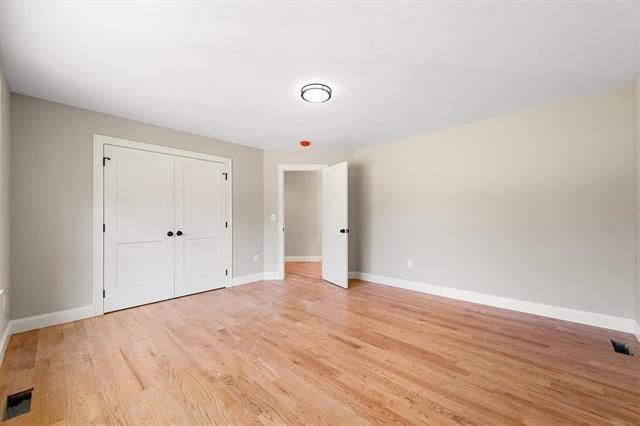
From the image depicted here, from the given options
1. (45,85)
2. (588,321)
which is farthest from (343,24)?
(588,321)

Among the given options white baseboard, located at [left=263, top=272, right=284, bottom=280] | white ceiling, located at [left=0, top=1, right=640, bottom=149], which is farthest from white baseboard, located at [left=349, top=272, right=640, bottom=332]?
white ceiling, located at [left=0, top=1, right=640, bottom=149]

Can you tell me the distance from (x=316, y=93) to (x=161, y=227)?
Result: 2.65 m

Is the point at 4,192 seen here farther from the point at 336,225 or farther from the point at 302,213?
the point at 302,213

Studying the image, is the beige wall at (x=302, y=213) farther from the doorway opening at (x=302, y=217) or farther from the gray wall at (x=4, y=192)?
the gray wall at (x=4, y=192)

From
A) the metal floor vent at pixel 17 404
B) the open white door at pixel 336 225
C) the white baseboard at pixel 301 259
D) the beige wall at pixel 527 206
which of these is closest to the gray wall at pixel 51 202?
the metal floor vent at pixel 17 404

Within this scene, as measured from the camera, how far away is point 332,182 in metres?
4.60

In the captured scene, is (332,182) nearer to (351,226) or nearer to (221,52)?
(351,226)

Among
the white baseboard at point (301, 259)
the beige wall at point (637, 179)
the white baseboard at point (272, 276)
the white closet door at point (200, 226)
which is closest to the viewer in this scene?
the beige wall at point (637, 179)

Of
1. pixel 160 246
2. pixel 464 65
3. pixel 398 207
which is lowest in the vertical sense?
pixel 160 246

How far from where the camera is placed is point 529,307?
10.1ft

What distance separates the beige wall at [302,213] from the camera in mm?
7191

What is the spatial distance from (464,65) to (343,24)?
1.12 m

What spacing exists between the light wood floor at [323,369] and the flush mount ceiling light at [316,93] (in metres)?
2.30

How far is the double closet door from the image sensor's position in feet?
10.4
